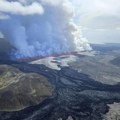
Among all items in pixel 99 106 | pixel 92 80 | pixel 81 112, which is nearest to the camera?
pixel 81 112

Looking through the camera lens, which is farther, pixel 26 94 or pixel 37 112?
pixel 26 94

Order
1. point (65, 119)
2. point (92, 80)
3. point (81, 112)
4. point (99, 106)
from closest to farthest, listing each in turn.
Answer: point (65, 119) < point (81, 112) < point (99, 106) < point (92, 80)

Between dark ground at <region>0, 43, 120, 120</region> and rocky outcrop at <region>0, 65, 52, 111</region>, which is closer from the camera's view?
dark ground at <region>0, 43, 120, 120</region>

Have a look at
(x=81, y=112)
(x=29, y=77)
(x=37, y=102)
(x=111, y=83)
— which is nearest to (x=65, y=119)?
(x=81, y=112)

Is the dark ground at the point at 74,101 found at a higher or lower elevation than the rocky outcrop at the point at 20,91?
lower

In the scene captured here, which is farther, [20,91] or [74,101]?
[20,91]

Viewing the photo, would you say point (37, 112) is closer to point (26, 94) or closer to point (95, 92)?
Result: point (26, 94)

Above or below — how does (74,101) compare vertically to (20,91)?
below

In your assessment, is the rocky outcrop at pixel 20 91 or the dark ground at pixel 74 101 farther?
the rocky outcrop at pixel 20 91

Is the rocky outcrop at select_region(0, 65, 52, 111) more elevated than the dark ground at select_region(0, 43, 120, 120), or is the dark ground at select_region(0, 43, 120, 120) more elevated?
the rocky outcrop at select_region(0, 65, 52, 111)
